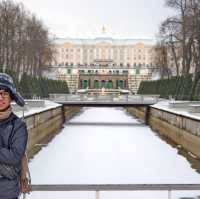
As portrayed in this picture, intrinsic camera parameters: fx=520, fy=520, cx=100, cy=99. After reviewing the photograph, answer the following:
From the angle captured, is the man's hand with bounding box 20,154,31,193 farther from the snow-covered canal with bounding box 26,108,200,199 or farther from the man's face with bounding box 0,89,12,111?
the snow-covered canal with bounding box 26,108,200,199

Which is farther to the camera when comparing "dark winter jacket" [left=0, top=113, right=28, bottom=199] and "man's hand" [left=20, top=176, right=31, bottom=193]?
"man's hand" [left=20, top=176, right=31, bottom=193]

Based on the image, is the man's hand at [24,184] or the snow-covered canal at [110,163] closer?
the man's hand at [24,184]

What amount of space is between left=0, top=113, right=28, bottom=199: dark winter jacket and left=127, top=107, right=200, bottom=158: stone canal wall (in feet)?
64.8

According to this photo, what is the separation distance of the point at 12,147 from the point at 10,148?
18mm

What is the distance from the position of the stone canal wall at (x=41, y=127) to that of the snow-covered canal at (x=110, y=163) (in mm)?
593

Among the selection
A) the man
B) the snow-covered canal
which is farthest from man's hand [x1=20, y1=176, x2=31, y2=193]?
the snow-covered canal

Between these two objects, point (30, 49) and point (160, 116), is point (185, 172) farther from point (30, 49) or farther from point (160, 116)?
point (30, 49)

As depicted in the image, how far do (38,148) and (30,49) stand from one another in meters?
31.7

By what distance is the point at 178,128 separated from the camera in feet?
99.1

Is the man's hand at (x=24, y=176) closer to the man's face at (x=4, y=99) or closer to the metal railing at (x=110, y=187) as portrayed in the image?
the man's face at (x=4, y=99)

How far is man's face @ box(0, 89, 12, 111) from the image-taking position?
3480mm

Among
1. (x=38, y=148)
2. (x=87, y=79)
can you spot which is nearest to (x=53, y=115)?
(x=38, y=148)

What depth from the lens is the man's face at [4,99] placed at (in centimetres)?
348

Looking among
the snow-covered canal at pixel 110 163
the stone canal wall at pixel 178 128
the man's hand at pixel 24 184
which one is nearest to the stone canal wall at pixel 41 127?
the snow-covered canal at pixel 110 163
